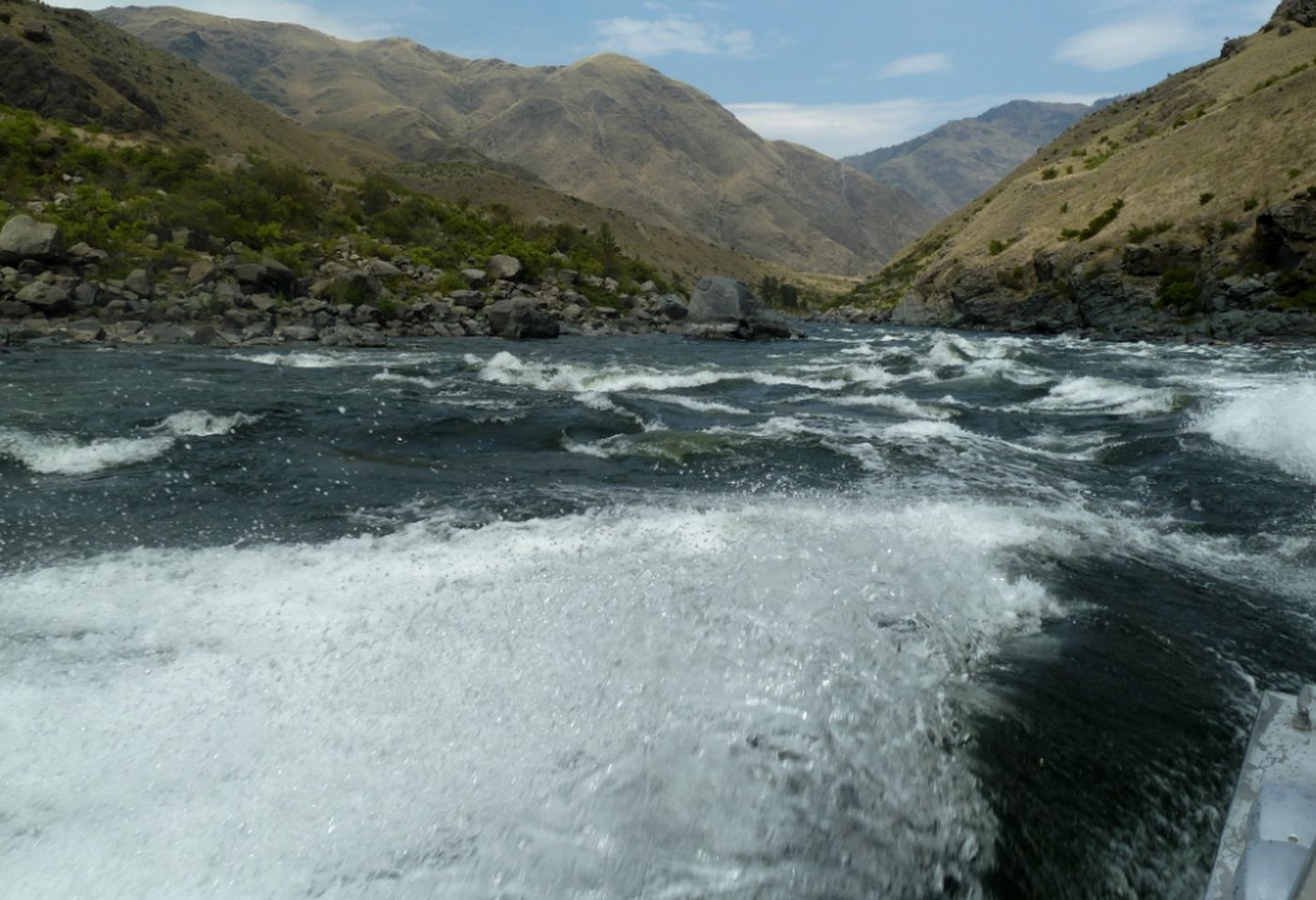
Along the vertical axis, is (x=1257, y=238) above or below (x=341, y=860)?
above

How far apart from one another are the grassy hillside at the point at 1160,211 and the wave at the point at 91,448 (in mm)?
35846

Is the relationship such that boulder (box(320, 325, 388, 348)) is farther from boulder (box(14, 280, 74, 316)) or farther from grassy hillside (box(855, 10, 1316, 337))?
grassy hillside (box(855, 10, 1316, 337))

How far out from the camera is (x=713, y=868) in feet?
8.86

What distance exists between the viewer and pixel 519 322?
102 feet

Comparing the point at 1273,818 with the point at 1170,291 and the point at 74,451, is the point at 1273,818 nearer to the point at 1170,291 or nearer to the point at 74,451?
the point at 74,451

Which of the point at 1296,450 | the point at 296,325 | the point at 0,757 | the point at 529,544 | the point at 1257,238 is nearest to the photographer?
the point at 0,757

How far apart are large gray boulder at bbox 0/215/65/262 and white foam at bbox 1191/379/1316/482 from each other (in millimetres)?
31783

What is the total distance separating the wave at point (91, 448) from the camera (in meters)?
8.23

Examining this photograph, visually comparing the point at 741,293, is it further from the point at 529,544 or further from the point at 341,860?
the point at 341,860

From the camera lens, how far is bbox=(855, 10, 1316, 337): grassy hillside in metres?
34.9

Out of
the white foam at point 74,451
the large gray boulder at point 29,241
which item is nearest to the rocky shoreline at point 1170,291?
the white foam at point 74,451

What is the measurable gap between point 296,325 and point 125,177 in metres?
22.4

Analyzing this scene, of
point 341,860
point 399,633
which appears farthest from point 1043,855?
point 399,633

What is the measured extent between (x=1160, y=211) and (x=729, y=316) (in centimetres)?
2649
